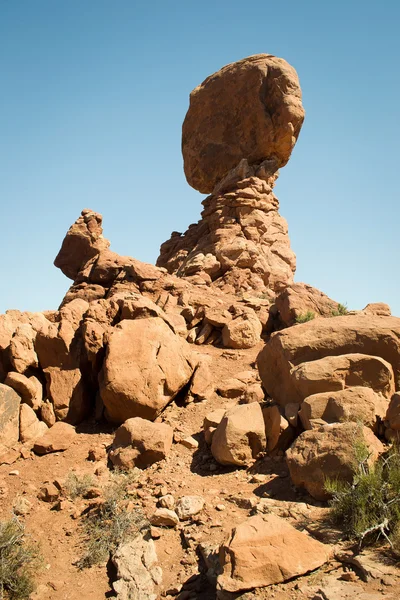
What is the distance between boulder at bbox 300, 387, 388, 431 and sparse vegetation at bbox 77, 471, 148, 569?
252 cm

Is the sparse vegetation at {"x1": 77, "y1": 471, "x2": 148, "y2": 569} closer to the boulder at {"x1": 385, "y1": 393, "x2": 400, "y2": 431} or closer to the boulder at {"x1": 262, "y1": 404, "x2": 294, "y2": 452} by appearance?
the boulder at {"x1": 262, "y1": 404, "x2": 294, "y2": 452}

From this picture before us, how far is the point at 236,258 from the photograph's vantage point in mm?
15656

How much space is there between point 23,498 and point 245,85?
16.7 m

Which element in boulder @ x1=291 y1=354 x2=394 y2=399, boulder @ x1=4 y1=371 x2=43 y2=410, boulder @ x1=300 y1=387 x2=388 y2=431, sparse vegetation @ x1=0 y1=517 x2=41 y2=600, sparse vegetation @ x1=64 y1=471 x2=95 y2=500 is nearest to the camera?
sparse vegetation @ x1=0 y1=517 x2=41 y2=600

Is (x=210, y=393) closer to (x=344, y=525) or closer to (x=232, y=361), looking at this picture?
(x=232, y=361)

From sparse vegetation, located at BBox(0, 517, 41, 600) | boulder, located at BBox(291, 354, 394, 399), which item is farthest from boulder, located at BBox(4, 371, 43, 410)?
boulder, located at BBox(291, 354, 394, 399)

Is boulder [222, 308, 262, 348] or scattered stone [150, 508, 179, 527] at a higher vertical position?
boulder [222, 308, 262, 348]

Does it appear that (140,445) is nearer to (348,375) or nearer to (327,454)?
(327,454)

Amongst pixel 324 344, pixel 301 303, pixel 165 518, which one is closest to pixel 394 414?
pixel 324 344

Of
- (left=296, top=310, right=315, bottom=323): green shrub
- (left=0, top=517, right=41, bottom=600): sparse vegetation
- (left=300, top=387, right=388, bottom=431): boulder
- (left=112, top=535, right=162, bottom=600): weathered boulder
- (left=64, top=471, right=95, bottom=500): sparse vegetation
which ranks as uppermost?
(left=296, top=310, right=315, bottom=323): green shrub

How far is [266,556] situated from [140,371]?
13.7 ft

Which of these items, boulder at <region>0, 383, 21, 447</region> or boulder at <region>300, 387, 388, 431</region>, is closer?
boulder at <region>300, 387, 388, 431</region>

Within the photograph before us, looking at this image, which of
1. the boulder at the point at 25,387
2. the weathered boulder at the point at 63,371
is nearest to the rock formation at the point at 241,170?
the weathered boulder at the point at 63,371

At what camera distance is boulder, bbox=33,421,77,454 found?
25.3 feet
